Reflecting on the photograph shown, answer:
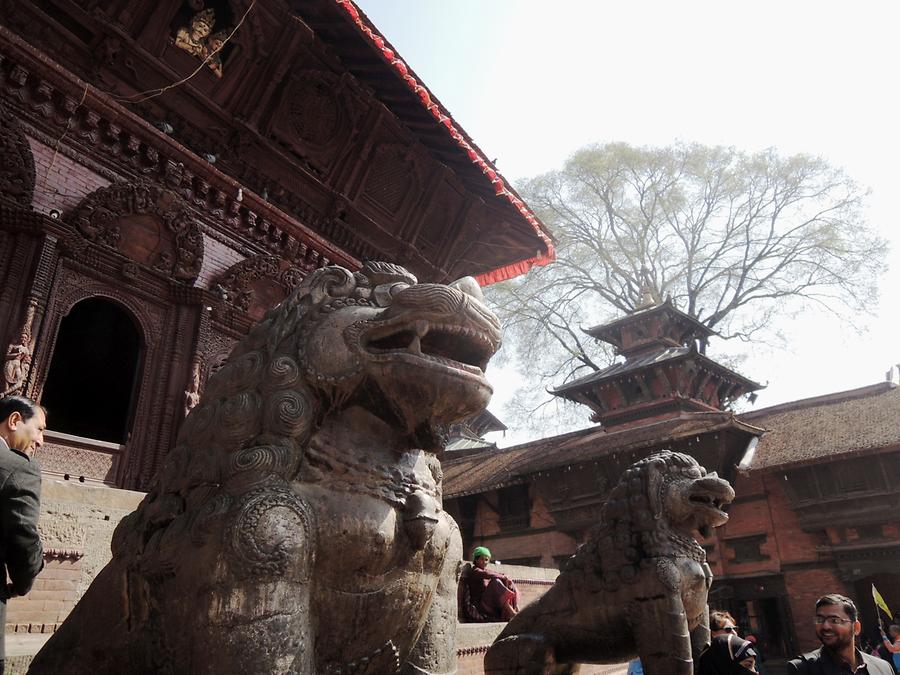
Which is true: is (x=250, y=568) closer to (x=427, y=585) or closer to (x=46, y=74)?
(x=427, y=585)

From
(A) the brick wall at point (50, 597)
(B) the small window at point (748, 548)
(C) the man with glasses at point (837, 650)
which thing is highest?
(B) the small window at point (748, 548)

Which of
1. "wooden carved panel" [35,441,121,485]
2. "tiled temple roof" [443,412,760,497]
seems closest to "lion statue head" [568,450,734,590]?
"wooden carved panel" [35,441,121,485]

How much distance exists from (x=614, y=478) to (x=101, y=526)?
12622 millimetres

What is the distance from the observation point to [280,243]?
22.8ft

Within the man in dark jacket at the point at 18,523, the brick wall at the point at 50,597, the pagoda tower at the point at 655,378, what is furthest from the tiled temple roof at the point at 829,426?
the man in dark jacket at the point at 18,523

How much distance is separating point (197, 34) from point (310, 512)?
20.0 feet

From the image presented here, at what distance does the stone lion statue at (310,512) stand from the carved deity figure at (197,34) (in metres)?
5.21

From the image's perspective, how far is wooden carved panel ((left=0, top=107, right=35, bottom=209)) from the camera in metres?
4.83

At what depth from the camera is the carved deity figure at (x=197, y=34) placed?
6215 mm

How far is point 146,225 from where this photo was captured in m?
5.83

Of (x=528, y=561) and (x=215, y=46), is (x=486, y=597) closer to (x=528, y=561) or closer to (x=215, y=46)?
(x=215, y=46)

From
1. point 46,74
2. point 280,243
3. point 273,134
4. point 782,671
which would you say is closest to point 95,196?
point 46,74

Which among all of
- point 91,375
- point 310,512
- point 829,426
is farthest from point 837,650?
point 829,426

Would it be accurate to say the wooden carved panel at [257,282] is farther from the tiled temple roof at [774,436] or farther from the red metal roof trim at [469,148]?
the tiled temple roof at [774,436]
